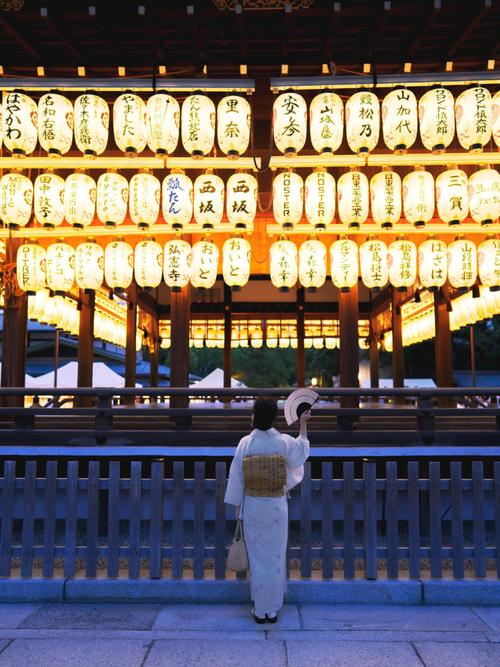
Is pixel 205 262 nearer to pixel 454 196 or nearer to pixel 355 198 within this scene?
pixel 355 198

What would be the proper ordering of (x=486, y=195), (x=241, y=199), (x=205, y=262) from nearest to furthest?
(x=486, y=195) < (x=241, y=199) < (x=205, y=262)

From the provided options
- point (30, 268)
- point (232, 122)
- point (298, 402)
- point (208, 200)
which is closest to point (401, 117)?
point (232, 122)

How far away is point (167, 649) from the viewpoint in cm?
387

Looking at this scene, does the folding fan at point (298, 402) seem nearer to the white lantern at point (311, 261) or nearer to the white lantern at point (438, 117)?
the white lantern at point (438, 117)

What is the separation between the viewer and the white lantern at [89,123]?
333 inches

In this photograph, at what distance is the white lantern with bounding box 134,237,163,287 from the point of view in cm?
994

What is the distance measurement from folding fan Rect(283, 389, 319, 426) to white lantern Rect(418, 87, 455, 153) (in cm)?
538

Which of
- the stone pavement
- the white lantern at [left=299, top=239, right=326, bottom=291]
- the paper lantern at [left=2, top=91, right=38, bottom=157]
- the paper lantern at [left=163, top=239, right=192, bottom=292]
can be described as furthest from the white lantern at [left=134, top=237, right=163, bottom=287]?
the stone pavement

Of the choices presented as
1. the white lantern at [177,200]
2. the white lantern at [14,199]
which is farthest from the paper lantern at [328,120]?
the white lantern at [14,199]

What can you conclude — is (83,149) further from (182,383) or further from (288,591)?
(288,591)

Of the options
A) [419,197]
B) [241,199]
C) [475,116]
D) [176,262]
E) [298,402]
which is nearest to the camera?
[298,402]

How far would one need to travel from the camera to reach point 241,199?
9.23 meters

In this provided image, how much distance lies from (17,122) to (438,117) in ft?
20.9

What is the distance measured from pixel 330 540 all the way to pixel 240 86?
6.70 m
